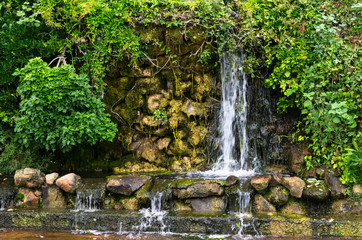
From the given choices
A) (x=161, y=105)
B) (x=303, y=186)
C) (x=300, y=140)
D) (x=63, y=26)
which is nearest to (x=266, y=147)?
(x=300, y=140)

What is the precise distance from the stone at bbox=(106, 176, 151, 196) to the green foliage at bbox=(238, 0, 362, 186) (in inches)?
117

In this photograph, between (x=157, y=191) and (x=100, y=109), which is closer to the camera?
(x=157, y=191)

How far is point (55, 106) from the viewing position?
621 cm

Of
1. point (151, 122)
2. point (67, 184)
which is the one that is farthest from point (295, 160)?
point (67, 184)

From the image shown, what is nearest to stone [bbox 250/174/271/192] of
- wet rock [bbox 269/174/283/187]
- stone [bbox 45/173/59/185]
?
wet rock [bbox 269/174/283/187]

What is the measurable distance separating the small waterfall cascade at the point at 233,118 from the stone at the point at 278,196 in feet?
5.23

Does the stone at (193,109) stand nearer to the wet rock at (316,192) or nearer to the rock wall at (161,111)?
the rock wall at (161,111)

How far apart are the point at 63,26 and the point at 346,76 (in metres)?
5.41

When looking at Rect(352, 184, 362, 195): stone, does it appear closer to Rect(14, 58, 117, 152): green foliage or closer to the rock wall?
the rock wall

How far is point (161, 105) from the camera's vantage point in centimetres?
764

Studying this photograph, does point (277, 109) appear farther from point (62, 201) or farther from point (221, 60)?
point (62, 201)

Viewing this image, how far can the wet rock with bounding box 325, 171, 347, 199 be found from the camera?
5.45 m

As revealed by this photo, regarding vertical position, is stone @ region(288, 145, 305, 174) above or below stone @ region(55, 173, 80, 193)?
above

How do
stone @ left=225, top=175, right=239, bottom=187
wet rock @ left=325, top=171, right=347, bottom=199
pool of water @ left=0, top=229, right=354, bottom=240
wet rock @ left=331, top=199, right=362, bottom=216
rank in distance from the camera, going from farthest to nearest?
stone @ left=225, top=175, right=239, bottom=187
wet rock @ left=325, top=171, right=347, bottom=199
wet rock @ left=331, top=199, right=362, bottom=216
pool of water @ left=0, top=229, right=354, bottom=240
